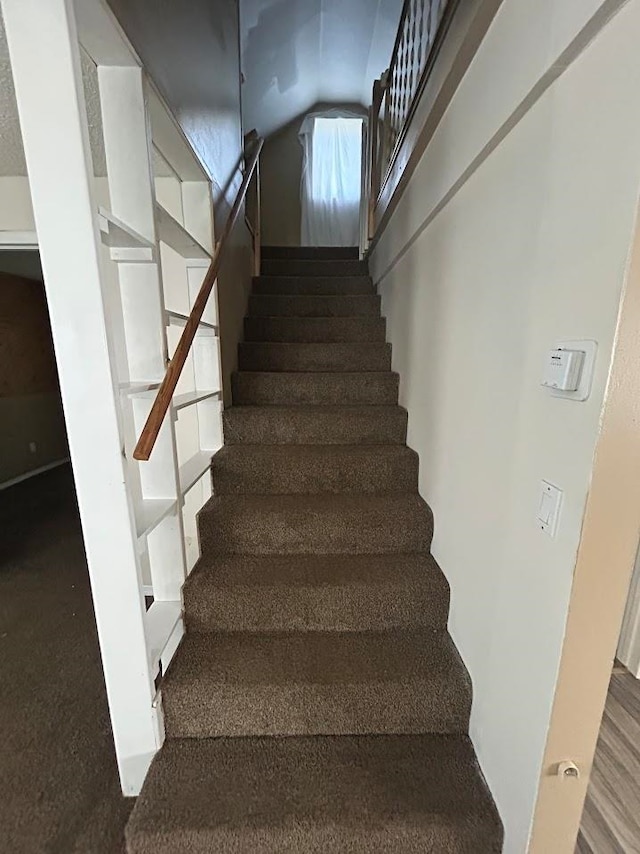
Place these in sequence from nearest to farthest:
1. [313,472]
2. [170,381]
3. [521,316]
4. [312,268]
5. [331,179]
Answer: [521,316], [170,381], [313,472], [312,268], [331,179]

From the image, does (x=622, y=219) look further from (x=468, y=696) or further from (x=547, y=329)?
(x=468, y=696)

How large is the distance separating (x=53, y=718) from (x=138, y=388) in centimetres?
141

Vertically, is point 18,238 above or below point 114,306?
above

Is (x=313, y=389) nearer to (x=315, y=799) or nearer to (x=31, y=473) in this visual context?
(x=315, y=799)

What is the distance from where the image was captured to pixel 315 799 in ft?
3.75

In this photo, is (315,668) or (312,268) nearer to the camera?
(315,668)

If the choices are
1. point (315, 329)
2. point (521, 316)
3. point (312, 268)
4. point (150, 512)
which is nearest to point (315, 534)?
point (150, 512)

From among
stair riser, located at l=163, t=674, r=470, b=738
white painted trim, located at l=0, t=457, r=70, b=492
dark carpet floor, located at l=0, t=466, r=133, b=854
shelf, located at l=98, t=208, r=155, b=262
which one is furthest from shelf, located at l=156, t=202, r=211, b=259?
white painted trim, located at l=0, t=457, r=70, b=492

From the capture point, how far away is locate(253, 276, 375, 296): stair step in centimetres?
344

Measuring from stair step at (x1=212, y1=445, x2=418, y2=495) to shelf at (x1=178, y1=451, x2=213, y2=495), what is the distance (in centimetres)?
7

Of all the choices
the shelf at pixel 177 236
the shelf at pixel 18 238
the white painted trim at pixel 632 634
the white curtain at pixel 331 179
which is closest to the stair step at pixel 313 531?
the white painted trim at pixel 632 634

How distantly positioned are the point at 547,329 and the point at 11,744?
2.23 meters

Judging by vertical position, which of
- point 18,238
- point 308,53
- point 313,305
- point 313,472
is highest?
point 308,53

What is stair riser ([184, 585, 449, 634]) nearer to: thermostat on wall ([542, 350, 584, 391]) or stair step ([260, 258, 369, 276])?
thermostat on wall ([542, 350, 584, 391])
